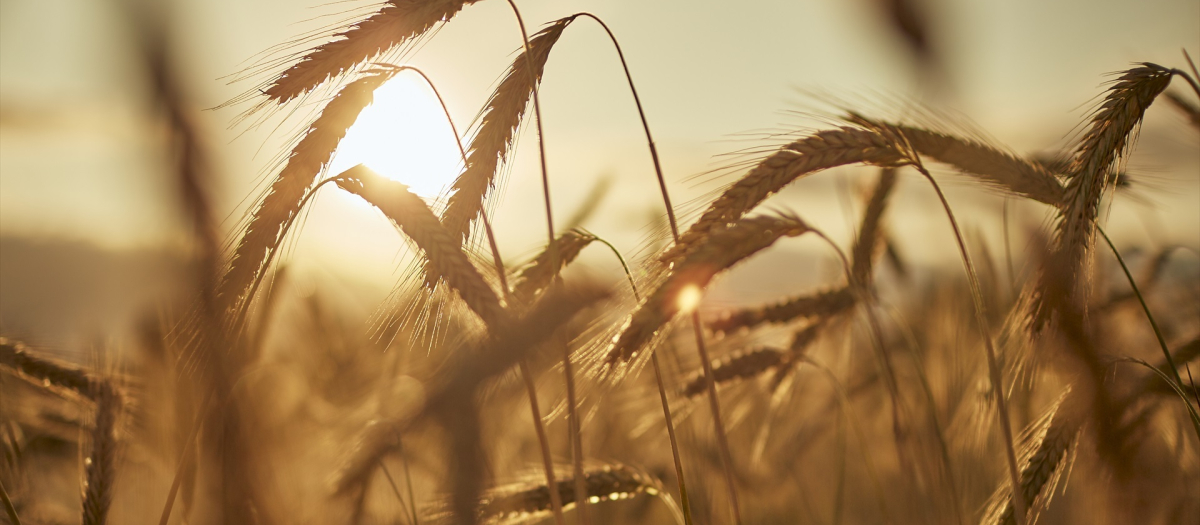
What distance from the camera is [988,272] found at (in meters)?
3.30

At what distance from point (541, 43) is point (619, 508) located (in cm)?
286

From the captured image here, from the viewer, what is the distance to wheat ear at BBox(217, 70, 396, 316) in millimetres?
1396

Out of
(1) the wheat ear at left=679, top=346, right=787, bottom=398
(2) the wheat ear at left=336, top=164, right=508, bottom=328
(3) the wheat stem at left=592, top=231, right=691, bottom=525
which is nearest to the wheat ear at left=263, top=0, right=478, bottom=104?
(2) the wheat ear at left=336, top=164, right=508, bottom=328

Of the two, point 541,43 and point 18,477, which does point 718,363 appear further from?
point 18,477

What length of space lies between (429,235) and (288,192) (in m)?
0.42

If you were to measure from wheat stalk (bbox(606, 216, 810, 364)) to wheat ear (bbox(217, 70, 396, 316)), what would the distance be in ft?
2.71

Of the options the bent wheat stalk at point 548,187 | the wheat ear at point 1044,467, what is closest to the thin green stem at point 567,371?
the bent wheat stalk at point 548,187

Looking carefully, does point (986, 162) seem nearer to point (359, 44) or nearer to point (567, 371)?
point (567, 371)

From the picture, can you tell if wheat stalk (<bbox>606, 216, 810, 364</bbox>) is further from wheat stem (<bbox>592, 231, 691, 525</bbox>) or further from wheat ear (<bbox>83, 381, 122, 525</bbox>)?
wheat ear (<bbox>83, 381, 122, 525</bbox>)

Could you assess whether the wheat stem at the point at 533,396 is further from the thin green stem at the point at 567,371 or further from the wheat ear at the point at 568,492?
the wheat ear at the point at 568,492

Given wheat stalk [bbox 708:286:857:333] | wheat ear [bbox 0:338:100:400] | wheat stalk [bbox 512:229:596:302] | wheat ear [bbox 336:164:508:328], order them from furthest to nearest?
wheat stalk [bbox 708:286:857:333] → wheat ear [bbox 0:338:100:400] → wheat stalk [bbox 512:229:596:302] → wheat ear [bbox 336:164:508:328]

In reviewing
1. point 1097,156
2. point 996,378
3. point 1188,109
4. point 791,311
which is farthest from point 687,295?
point 1188,109

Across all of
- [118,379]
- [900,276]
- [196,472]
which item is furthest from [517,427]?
[900,276]

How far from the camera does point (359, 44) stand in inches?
58.2
